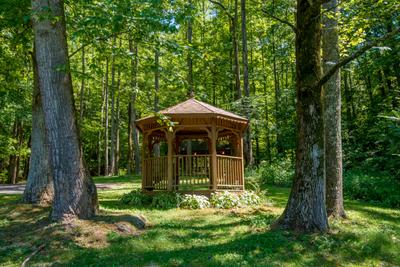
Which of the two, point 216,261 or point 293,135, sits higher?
point 293,135

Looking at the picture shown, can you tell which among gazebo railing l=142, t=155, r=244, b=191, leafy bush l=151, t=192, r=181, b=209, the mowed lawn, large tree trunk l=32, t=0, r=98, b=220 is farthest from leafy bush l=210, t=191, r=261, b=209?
large tree trunk l=32, t=0, r=98, b=220

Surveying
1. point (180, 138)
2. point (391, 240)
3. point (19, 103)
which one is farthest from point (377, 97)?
point (19, 103)

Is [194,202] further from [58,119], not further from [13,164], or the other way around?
[13,164]

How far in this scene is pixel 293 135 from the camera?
827 inches

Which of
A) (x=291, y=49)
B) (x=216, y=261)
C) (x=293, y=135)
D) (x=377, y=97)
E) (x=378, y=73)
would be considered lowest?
(x=216, y=261)

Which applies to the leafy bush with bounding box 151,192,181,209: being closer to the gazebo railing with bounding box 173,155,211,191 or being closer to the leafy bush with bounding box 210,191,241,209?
the gazebo railing with bounding box 173,155,211,191

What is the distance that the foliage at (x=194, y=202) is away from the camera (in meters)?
10.0

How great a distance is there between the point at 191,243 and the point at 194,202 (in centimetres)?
386

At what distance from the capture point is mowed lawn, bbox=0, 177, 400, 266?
5254mm

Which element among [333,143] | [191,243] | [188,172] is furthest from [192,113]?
[191,243]

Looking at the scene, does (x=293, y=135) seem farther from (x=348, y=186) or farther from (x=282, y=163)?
(x=348, y=186)

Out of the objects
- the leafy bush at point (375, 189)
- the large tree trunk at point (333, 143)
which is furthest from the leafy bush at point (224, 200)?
the leafy bush at point (375, 189)

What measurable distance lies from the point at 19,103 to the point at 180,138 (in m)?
11.8

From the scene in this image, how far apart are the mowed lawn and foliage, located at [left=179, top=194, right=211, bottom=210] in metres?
2.15
